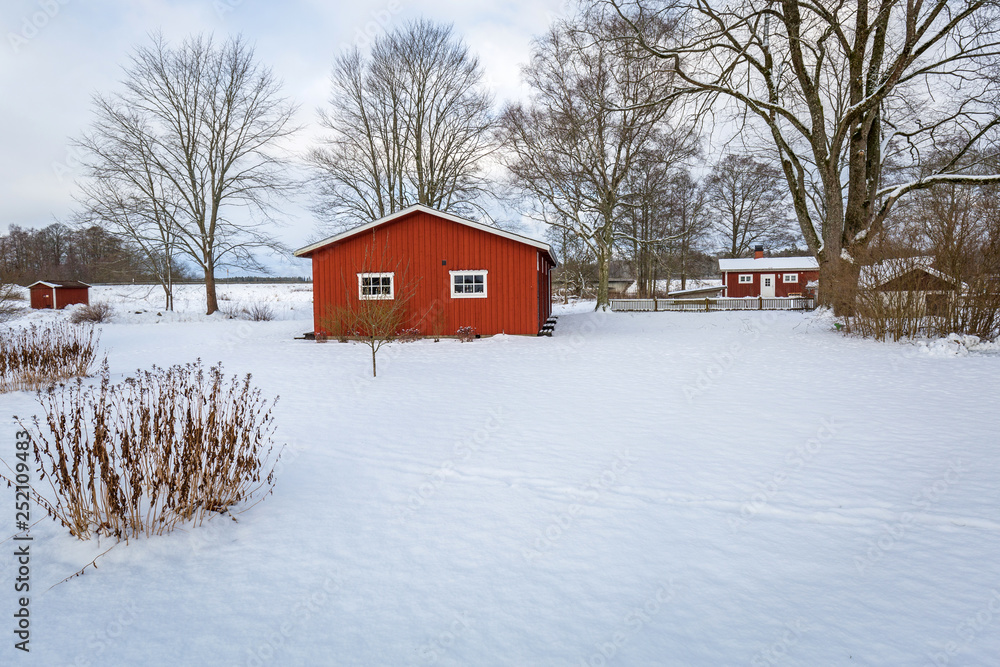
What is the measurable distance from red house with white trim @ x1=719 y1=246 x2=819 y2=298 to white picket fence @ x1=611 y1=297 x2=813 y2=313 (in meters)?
8.39

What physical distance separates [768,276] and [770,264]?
0.91 meters

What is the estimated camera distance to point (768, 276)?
3722 centimetres

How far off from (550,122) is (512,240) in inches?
432

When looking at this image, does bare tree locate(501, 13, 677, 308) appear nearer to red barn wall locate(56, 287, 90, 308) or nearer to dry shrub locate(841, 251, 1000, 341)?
dry shrub locate(841, 251, 1000, 341)

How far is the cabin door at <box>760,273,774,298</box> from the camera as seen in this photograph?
37219 millimetres

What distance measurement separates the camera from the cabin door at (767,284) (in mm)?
37219

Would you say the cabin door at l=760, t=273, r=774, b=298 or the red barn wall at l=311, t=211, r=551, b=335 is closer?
the red barn wall at l=311, t=211, r=551, b=335

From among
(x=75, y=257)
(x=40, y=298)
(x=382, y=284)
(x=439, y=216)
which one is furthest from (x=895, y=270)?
(x=75, y=257)

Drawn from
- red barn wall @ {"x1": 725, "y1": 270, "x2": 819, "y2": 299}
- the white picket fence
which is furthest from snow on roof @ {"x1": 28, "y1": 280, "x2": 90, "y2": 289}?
red barn wall @ {"x1": 725, "y1": 270, "x2": 819, "y2": 299}

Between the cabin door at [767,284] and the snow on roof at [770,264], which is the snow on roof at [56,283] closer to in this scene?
the snow on roof at [770,264]

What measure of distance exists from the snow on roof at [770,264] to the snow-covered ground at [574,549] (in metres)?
34.1

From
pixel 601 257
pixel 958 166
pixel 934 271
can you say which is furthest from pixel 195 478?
pixel 601 257

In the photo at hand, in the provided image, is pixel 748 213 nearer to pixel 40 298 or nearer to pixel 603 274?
pixel 603 274

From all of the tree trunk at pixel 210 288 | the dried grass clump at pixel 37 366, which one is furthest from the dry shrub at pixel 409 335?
the tree trunk at pixel 210 288
